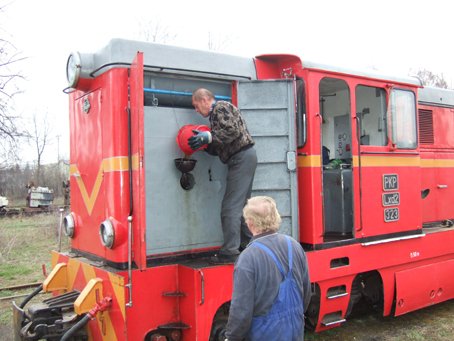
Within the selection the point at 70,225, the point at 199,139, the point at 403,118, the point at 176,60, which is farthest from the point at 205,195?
the point at 403,118

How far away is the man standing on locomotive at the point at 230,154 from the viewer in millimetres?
3842

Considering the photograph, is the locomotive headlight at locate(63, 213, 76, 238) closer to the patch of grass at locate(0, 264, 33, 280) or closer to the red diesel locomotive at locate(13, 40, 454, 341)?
the red diesel locomotive at locate(13, 40, 454, 341)

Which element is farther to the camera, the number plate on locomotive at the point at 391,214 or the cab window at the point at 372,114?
the cab window at the point at 372,114

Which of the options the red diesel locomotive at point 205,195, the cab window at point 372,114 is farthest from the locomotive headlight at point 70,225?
the cab window at point 372,114

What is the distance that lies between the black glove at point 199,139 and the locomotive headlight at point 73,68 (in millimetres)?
1197

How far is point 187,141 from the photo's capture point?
3.80 meters

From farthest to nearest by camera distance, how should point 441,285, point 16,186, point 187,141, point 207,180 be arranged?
point 16,186 < point 441,285 < point 207,180 < point 187,141

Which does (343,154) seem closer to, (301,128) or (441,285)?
(301,128)

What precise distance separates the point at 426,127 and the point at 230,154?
388cm

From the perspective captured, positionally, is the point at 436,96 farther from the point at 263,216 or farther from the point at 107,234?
the point at 107,234

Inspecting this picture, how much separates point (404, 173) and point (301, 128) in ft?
5.36

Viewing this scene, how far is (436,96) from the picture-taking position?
663 centimetres

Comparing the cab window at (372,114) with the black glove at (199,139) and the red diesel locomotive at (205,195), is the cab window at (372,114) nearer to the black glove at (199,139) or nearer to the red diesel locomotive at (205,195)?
the red diesel locomotive at (205,195)

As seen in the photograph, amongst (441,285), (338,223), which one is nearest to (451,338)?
(441,285)
